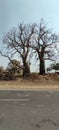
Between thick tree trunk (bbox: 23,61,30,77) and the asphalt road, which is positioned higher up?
thick tree trunk (bbox: 23,61,30,77)

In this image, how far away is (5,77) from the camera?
25750 mm

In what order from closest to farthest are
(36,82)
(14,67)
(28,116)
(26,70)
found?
(28,116)
(36,82)
(26,70)
(14,67)

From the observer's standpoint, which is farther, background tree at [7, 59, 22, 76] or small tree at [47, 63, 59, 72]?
small tree at [47, 63, 59, 72]

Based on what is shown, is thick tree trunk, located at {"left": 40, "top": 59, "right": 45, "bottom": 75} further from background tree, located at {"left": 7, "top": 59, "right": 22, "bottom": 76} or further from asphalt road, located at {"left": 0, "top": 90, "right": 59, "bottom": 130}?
asphalt road, located at {"left": 0, "top": 90, "right": 59, "bottom": 130}

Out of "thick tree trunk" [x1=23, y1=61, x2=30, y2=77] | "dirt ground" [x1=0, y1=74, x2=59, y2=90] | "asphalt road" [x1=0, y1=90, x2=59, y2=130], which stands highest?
"thick tree trunk" [x1=23, y1=61, x2=30, y2=77]

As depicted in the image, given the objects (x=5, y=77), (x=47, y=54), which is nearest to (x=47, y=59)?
(x=47, y=54)

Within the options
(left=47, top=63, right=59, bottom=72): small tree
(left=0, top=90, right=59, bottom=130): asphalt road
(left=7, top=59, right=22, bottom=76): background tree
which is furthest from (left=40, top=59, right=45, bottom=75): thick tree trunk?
(left=0, top=90, right=59, bottom=130): asphalt road

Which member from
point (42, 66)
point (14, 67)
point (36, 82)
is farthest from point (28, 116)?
point (42, 66)

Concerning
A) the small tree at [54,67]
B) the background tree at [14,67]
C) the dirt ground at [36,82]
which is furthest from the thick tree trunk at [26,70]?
the small tree at [54,67]

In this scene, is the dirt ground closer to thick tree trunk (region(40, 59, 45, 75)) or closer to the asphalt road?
thick tree trunk (region(40, 59, 45, 75))

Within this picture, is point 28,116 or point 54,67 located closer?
point 28,116

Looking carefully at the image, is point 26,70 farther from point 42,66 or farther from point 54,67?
point 54,67

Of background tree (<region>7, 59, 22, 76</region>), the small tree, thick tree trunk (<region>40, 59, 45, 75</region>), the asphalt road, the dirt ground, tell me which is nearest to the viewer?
the asphalt road

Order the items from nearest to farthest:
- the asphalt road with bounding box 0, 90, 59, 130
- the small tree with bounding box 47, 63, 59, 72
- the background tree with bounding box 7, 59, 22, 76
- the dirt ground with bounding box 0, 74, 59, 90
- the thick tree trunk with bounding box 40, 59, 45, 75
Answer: the asphalt road with bounding box 0, 90, 59, 130, the dirt ground with bounding box 0, 74, 59, 90, the background tree with bounding box 7, 59, 22, 76, the thick tree trunk with bounding box 40, 59, 45, 75, the small tree with bounding box 47, 63, 59, 72
